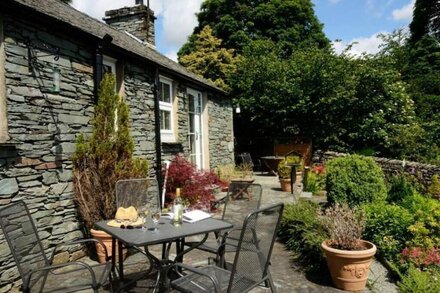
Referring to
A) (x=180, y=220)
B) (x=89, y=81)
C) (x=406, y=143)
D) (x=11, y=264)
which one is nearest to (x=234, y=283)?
(x=180, y=220)

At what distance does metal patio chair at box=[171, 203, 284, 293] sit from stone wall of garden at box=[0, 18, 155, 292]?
253 cm

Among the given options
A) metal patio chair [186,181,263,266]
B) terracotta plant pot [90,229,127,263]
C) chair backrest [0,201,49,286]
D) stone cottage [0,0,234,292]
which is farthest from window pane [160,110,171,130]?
chair backrest [0,201,49,286]

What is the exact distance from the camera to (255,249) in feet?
9.50

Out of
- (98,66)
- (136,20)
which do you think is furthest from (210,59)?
(98,66)

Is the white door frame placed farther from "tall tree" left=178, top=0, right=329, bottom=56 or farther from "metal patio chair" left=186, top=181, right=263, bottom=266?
"tall tree" left=178, top=0, right=329, bottom=56

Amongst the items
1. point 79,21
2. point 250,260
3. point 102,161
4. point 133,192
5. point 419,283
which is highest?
point 79,21

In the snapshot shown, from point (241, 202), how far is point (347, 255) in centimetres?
138

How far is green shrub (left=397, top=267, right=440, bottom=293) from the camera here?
3455 millimetres

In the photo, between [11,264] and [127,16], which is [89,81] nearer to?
[11,264]

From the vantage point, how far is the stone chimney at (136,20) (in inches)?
443

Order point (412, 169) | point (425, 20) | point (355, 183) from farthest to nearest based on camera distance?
point (425, 20), point (412, 169), point (355, 183)

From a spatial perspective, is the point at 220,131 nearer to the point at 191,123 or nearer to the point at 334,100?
the point at 191,123

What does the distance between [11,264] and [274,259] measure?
330 cm

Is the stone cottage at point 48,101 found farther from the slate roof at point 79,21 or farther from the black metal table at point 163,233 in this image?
the black metal table at point 163,233
